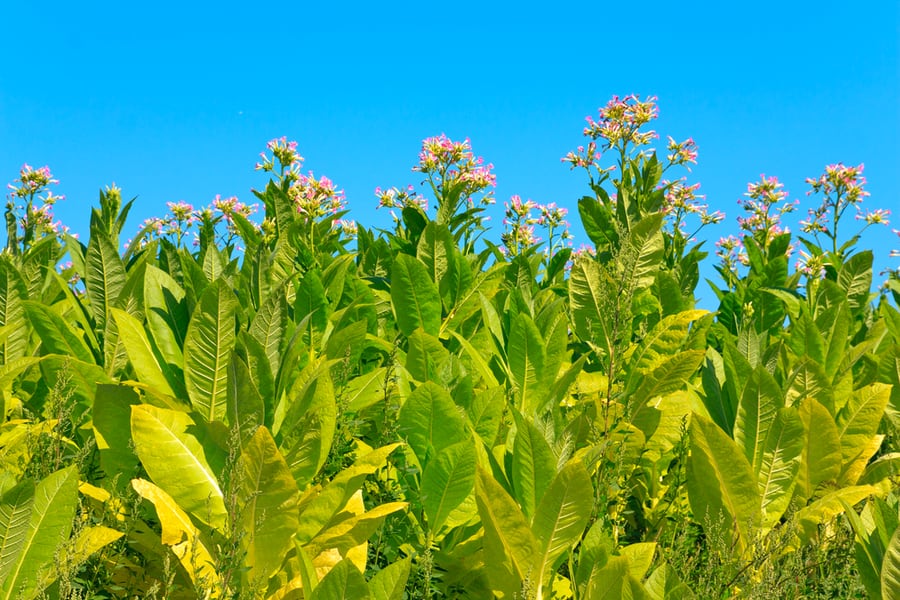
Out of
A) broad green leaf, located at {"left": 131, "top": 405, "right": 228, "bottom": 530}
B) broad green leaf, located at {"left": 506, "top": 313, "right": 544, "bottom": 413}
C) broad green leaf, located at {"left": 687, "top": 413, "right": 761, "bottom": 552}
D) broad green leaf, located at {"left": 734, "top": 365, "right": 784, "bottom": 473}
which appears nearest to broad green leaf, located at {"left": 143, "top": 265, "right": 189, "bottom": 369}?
broad green leaf, located at {"left": 131, "top": 405, "right": 228, "bottom": 530}

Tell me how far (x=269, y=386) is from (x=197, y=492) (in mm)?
346

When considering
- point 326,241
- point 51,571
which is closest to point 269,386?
point 51,571

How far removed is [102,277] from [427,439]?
1420 mm

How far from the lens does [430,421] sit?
97.9 inches

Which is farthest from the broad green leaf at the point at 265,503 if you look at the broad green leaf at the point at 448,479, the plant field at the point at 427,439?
the broad green leaf at the point at 448,479

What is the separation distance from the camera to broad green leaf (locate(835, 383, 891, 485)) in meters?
3.12

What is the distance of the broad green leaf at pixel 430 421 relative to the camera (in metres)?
2.45

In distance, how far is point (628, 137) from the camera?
4758 millimetres

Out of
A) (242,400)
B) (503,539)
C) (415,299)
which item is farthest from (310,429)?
(415,299)

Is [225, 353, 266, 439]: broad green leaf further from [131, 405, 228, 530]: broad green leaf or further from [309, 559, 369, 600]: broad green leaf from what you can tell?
[309, 559, 369, 600]: broad green leaf

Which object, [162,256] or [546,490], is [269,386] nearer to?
[546,490]

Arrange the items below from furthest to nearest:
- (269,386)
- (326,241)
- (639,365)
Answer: (326,241)
(639,365)
(269,386)

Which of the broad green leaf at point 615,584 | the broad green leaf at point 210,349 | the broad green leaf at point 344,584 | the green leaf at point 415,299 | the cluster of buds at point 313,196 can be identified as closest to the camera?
the broad green leaf at point 344,584

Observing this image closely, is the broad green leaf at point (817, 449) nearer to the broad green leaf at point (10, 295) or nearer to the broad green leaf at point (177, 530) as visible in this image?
the broad green leaf at point (177, 530)
